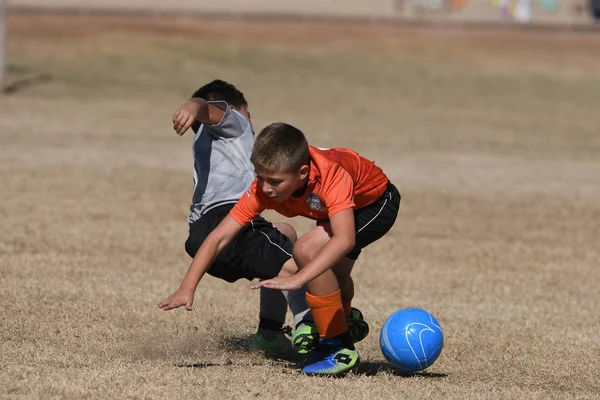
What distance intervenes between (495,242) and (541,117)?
13.5 m

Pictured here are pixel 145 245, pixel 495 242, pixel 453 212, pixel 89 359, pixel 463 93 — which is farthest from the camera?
pixel 463 93

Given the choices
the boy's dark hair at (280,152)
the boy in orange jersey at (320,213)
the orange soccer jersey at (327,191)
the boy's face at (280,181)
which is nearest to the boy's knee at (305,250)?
the boy in orange jersey at (320,213)

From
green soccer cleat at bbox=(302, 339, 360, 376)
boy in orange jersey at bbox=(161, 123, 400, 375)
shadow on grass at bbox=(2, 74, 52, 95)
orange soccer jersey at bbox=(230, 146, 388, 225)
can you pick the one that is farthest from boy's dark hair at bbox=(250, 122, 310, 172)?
shadow on grass at bbox=(2, 74, 52, 95)

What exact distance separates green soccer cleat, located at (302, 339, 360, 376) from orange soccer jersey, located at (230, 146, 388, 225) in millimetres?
662

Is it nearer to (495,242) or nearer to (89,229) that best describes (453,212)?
(495,242)

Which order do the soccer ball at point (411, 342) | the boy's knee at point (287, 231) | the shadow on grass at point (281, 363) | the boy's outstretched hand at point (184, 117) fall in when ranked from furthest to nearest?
the boy's knee at point (287, 231)
the shadow on grass at point (281, 363)
the soccer ball at point (411, 342)
the boy's outstretched hand at point (184, 117)

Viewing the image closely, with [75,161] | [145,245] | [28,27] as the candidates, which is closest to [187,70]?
[28,27]

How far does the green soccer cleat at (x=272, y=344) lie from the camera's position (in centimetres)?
611

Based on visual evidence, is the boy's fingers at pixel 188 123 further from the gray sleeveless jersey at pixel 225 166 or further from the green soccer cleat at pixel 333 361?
the green soccer cleat at pixel 333 361

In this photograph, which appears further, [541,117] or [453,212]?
[541,117]

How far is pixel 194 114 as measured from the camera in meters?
5.55

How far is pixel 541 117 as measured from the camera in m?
23.1

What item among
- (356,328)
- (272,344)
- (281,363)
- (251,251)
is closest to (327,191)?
(251,251)

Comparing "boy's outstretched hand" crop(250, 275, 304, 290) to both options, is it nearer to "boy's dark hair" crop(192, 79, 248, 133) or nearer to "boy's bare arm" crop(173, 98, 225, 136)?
"boy's bare arm" crop(173, 98, 225, 136)
